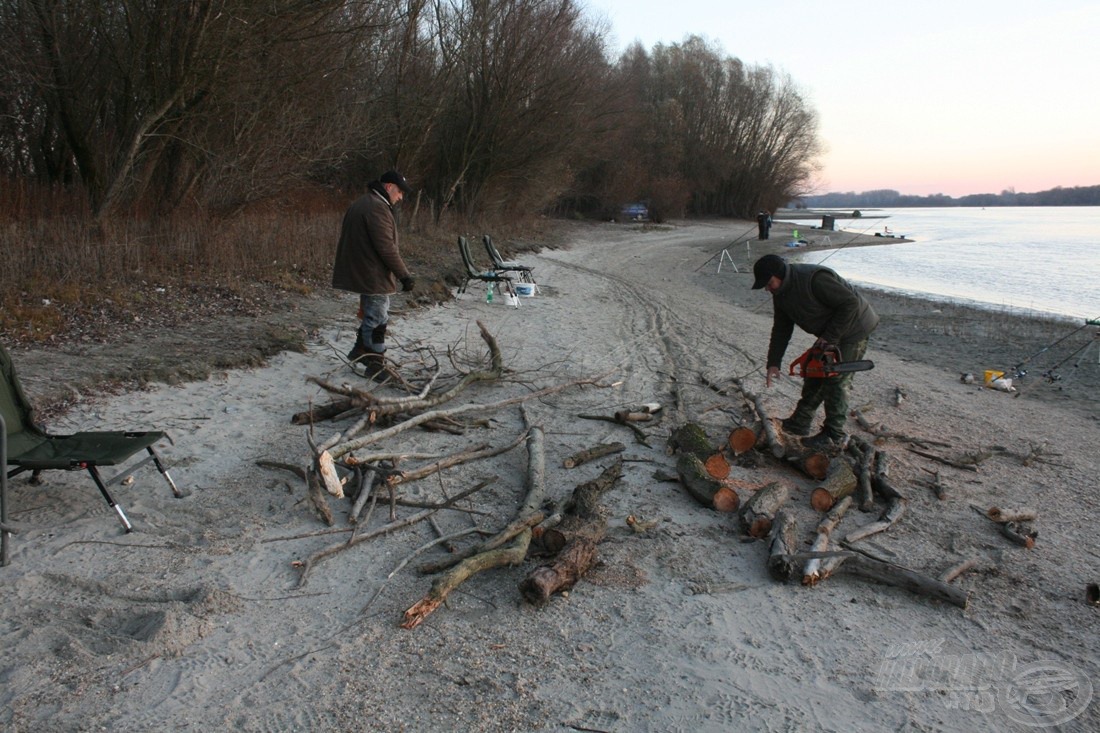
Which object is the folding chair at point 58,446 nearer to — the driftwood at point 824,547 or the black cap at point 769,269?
the driftwood at point 824,547

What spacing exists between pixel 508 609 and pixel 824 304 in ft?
11.8

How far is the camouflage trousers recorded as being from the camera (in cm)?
607

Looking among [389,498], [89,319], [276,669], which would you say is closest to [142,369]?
[89,319]

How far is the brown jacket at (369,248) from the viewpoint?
7.16 m

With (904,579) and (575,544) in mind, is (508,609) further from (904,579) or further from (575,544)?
(904,579)

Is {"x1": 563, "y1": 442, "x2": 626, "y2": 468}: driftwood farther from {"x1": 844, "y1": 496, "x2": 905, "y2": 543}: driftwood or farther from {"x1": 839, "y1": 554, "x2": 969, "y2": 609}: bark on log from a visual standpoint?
{"x1": 839, "y1": 554, "x2": 969, "y2": 609}: bark on log

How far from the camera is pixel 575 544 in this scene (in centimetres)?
418

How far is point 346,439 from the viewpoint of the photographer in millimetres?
5434

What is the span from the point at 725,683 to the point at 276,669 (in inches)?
75.6

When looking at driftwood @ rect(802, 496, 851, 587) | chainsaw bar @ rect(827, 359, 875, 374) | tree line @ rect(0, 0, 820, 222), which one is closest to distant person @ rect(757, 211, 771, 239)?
tree line @ rect(0, 0, 820, 222)

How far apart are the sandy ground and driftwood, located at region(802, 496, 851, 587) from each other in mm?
69

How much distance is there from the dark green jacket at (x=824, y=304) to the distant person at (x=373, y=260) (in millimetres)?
3399

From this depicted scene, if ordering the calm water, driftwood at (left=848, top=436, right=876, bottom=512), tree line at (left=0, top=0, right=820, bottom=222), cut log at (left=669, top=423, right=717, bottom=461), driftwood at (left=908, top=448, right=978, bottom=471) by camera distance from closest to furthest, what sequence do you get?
1. driftwood at (left=848, top=436, right=876, bottom=512)
2. cut log at (left=669, top=423, right=717, bottom=461)
3. driftwood at (left=908, top=448, right=978, bottom=471)
4. tree line at (left=0, top=0, right=820, bottom=222)
5. the calm water

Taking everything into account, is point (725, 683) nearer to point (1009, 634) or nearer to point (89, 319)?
point (1009, 634)
